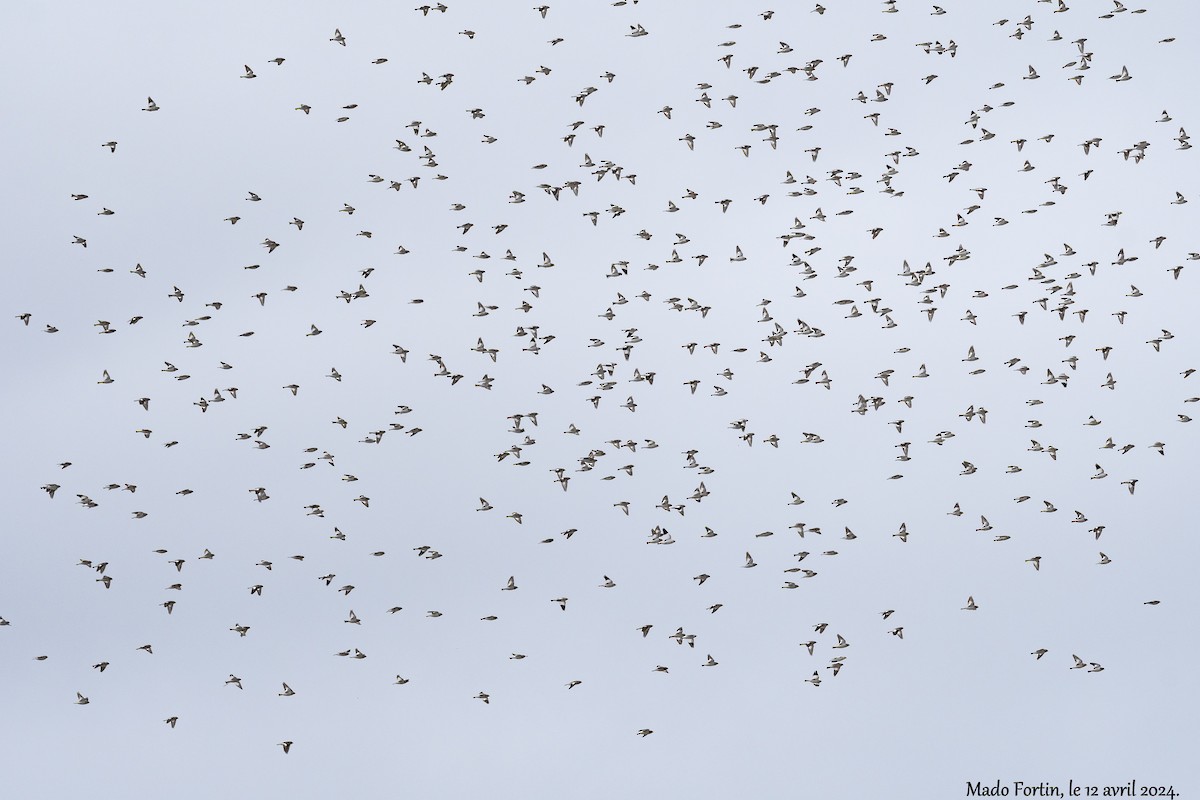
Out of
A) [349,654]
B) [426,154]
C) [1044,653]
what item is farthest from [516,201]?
[1044,653]

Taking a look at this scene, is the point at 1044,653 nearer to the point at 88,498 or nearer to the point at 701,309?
the point at 701,309

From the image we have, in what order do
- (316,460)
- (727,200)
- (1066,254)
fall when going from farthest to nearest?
(727,200) → (316,460) → (1066,254)

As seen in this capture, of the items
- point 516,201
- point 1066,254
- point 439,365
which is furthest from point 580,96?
point 1066,254

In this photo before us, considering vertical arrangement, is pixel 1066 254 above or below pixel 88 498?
above

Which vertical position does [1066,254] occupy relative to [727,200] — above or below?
below

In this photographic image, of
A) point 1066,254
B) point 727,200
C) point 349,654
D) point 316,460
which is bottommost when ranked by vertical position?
point 349,654

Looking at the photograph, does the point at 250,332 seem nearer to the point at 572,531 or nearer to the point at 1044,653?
the point at 572,531

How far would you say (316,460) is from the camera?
Answer: 463 ft

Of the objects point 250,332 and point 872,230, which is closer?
point 250,332

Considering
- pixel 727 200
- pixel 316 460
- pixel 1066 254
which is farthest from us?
pixel 727 200

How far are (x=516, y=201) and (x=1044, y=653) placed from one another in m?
42.1

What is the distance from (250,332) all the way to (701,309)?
22601 mm

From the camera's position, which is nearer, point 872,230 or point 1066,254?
point 1066,254

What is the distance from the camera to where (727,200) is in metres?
150
